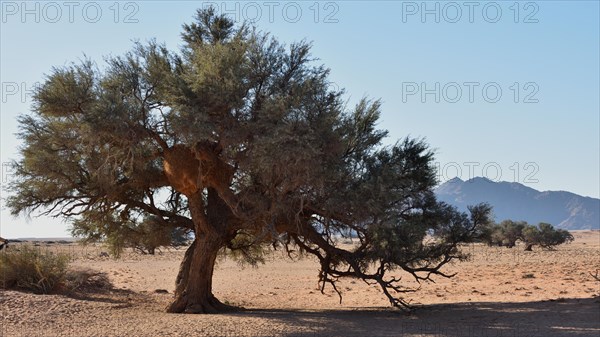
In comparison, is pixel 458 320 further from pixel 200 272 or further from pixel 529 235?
pixel 529 235

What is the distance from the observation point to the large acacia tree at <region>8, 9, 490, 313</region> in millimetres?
17188

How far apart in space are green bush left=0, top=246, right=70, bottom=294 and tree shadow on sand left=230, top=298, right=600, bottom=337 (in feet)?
20.8

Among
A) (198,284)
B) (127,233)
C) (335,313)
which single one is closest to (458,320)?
(335,313)

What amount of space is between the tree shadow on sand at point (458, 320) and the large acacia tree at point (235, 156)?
1200 millimetres

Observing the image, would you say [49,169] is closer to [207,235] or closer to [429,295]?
[207,235]

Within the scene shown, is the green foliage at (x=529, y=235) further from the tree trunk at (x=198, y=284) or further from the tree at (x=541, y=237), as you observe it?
the tree trunk at (x=198, y=284)

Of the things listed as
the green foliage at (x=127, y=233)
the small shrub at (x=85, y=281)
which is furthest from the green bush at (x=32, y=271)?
the green foliage at (x=127, y=233)

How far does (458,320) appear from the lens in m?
18.3

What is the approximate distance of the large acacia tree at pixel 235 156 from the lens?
1719 centimetres

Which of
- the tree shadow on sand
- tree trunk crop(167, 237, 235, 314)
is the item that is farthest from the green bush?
the tree shadow on sand

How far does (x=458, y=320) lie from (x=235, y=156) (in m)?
7.17

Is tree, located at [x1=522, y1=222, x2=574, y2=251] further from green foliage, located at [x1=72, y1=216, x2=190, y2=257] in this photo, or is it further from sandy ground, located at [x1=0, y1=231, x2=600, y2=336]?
green foliage, located at [x1=72, y1=216, x2=190, y2=257]

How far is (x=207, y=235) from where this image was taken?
19766 millimetres

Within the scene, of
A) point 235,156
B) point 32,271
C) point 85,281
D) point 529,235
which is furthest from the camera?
point 529,235
